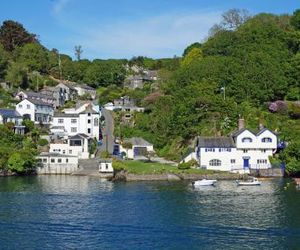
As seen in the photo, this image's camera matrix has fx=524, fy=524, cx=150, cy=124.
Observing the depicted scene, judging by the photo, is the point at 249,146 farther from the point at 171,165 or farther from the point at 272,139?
the point at 171,165

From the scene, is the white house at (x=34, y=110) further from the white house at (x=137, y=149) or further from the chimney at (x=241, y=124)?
the chimney at (x=241, y=124)

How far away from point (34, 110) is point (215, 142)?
28994mm

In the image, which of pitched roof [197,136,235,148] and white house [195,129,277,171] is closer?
pitched roof [197,136,235,148]

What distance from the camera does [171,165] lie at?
5997cm

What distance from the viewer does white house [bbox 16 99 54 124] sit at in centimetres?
7512

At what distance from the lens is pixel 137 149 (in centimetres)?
6719

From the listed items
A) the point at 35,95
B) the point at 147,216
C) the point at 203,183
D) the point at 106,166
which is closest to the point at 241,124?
the point at 203,183

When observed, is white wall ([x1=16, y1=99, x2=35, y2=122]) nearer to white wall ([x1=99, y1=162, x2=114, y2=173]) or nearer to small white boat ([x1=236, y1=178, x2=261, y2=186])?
white wall ([x1=99, y1=162, x2=114, y2=173])

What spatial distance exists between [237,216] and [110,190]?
15045 mm

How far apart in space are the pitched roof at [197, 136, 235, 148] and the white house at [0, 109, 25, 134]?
2507 cm

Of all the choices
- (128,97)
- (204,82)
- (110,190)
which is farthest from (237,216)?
(128,97)

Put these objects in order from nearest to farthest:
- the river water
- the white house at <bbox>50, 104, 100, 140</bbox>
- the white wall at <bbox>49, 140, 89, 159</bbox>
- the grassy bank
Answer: the river water, the grassy bank, the white wall at <bbox>49, 140, 89, 159</bbox>, the white house at <bbox>50, 104, 100, 140</bbox>

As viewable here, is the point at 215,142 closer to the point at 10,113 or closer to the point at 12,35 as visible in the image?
the point at 10,113

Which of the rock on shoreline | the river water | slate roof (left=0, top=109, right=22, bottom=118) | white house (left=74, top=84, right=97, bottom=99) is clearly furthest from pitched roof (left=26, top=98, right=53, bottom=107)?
the river water
